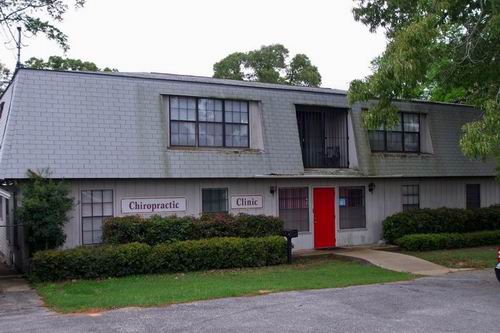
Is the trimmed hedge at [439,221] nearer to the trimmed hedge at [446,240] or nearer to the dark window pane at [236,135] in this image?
→ the trimmed hedge at [446,240]

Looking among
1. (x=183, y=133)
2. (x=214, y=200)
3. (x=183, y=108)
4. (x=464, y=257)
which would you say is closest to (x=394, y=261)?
(x=464, y=257)

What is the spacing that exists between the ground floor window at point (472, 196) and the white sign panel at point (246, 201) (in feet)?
32.7

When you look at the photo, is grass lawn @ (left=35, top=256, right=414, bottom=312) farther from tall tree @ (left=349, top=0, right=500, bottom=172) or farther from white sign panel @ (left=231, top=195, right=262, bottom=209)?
tall tree @ (left=349, top=0, right=500, bottom=172)

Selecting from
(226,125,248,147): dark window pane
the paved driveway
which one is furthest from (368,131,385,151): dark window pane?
the paved driveway

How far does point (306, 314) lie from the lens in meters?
9.58

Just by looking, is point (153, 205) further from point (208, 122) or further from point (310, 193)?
point (310, 193)

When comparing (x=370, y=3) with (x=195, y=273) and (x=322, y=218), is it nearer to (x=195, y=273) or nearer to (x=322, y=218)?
(x=322, y=218)

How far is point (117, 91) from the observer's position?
16422 millimetres

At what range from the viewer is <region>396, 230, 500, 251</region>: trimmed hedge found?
1916 centimetres

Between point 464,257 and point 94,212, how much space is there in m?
11.3

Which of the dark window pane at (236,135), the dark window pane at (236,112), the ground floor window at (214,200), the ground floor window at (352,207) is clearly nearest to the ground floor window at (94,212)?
the ground floor window at (214,200)

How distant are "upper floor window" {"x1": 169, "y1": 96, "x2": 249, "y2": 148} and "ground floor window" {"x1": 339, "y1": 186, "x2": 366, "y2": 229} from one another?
4418mm

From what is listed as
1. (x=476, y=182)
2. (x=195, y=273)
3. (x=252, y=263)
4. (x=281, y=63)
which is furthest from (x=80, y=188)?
(x=281, y=63)

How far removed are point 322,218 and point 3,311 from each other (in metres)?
12.0
